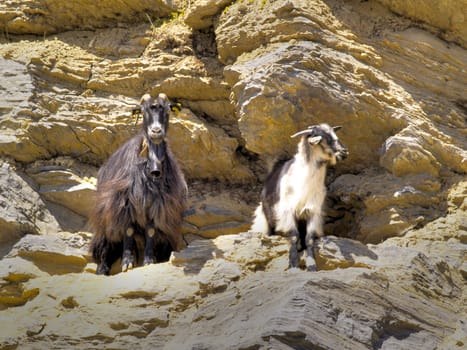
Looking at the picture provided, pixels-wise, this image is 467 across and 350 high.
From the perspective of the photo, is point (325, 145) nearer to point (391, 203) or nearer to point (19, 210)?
point (391, 203)

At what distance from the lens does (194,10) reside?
32.3 feet

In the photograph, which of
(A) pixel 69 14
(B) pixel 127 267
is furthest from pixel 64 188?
(A) pixel 69 14

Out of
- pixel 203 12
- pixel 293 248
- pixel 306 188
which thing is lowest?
pixel 293 248

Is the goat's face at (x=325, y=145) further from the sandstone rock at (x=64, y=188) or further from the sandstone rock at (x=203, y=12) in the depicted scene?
the sandstone rock at (x=64, y=188)

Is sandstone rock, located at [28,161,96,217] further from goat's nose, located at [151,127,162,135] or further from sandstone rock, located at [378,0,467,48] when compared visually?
sandstone rock, located at [378,0,467,48]

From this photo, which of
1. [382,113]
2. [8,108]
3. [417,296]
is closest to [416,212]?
[382,113]

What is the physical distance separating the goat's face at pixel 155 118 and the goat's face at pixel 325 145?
5.08ft

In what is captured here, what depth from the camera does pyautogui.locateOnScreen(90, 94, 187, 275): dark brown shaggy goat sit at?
782 cm

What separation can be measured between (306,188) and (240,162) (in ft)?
7.24

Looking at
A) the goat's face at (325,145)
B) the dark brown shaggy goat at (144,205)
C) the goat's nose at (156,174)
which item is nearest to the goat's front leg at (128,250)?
the dark brown shaggy goat at (144,205)

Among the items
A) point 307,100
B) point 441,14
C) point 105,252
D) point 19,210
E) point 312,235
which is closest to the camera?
point 312,235

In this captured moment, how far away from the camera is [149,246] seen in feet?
25.5

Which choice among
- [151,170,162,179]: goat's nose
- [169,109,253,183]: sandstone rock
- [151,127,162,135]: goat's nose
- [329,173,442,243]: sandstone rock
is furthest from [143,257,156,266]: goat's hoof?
[329,173,442,243]: sandstone rock

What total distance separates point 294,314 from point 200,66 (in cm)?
525
